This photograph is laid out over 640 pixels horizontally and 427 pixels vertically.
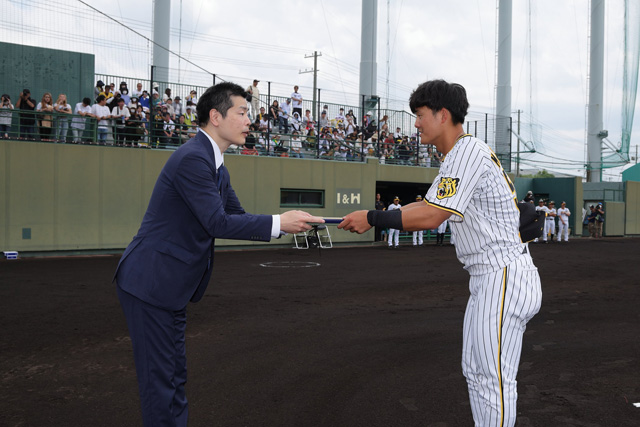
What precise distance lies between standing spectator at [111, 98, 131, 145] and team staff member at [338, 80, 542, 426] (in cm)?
1607

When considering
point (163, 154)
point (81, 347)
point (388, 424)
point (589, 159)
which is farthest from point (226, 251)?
point (589, 159)

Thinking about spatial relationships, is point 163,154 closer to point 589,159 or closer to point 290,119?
point 290,119

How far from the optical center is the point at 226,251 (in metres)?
19.4

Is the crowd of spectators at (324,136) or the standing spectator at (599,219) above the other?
the crowd of spectators at (324,136)

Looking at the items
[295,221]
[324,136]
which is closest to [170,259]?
[295,221]

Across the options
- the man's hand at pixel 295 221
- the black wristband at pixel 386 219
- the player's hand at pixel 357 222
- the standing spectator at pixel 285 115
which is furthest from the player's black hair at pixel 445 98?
the standing spectator at pixel 285 115

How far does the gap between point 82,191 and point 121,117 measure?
9.46ft

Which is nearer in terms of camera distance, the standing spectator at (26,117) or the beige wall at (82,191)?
the beige wall at (82,191)

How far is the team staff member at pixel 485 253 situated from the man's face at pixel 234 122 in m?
1.05

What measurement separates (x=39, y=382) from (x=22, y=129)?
566 inches

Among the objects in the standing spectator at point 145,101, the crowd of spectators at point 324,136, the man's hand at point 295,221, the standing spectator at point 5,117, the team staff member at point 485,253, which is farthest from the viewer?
the crowd of spectators at point 324,136

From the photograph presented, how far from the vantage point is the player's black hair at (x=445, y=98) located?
124 inches

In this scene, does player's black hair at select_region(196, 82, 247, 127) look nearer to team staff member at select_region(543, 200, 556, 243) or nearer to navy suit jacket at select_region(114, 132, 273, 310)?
navy suit jacket at select_region(114, 132, 273, 310)

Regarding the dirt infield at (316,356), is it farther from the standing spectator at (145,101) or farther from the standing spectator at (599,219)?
the standing spectator at (599,219)
